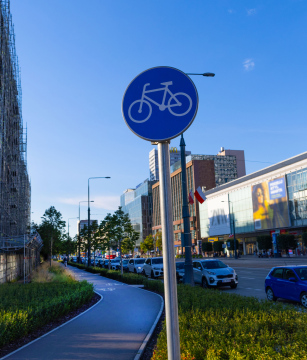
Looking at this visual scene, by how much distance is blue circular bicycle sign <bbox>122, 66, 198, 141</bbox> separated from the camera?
10.5 feet

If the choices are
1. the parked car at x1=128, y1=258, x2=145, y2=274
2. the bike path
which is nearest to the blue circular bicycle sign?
the bike path

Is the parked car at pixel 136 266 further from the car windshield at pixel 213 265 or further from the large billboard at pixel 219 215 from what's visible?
the large billboard at pixel 219 215

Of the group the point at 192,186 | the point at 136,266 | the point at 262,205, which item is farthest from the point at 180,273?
the point at 192,186

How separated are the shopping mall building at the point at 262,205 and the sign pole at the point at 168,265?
2414 inches

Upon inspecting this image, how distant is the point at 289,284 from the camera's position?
46.1 ft

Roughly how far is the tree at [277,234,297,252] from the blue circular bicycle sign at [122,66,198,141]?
59.9 meters

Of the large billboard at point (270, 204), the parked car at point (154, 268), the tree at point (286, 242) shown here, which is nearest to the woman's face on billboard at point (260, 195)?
the large billboard at point (270, 204)

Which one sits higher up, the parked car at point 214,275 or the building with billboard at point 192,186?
the building with billboard at point 192,186

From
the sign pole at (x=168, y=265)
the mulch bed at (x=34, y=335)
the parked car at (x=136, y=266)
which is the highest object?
the sign pole at (x=168, y=265)

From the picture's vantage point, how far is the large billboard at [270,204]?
214ft

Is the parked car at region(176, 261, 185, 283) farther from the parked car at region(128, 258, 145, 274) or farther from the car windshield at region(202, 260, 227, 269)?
the parked car at region(128, 258, 145, 274)

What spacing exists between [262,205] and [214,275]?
54.0 m

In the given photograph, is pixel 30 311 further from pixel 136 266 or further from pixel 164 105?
pixel 136 266

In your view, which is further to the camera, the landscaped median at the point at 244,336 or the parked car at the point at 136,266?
the parked car at the point at 136,266
